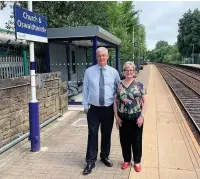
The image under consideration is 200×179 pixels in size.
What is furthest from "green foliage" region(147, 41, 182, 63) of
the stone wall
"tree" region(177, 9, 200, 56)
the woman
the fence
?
the woman

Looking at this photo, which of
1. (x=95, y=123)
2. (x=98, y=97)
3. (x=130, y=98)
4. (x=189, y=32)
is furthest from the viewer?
(x=189, y=32)

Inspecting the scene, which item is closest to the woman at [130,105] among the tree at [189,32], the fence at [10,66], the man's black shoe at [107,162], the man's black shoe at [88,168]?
the man's black shoe at [107,162]

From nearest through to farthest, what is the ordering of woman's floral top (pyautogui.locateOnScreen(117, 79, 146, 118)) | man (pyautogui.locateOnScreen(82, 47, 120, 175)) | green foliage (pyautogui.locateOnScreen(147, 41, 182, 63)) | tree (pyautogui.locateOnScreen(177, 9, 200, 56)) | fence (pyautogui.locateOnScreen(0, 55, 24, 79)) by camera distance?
1. woman's floral top (pyautogui.locateOnScreen(117, 79, 146, 118))
2. man (pyautogui.locateOnScreen(82, 47, 120, 175))
3. fence (pyautogui.locateOnScreen(0, 55, 24, 79))
4. tree (pyautogui.locateOnScreen(177, 9, 200, 56))
5. green foliage (pyautogui.locateOnScreen(147, 41, 182, 63))

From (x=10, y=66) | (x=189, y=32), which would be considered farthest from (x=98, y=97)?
(x=189, y=32)

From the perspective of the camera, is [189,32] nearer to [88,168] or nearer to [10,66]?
[10,66]

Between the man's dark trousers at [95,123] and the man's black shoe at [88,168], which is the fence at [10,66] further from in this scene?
the man's black shoe at [88,168]

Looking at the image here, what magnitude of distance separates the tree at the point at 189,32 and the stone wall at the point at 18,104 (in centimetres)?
8117

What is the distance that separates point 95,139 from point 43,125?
302cm

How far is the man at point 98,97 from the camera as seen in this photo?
4.59 meters

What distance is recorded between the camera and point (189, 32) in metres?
88.7

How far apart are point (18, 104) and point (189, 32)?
88.5 meters

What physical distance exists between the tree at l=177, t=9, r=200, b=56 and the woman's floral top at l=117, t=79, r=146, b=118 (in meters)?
83.8

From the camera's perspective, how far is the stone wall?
5738mm

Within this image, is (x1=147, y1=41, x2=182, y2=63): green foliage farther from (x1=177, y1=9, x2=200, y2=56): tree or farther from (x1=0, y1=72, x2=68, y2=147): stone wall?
(x1=0, y1=72, x2=68, y2=147): stone wall
